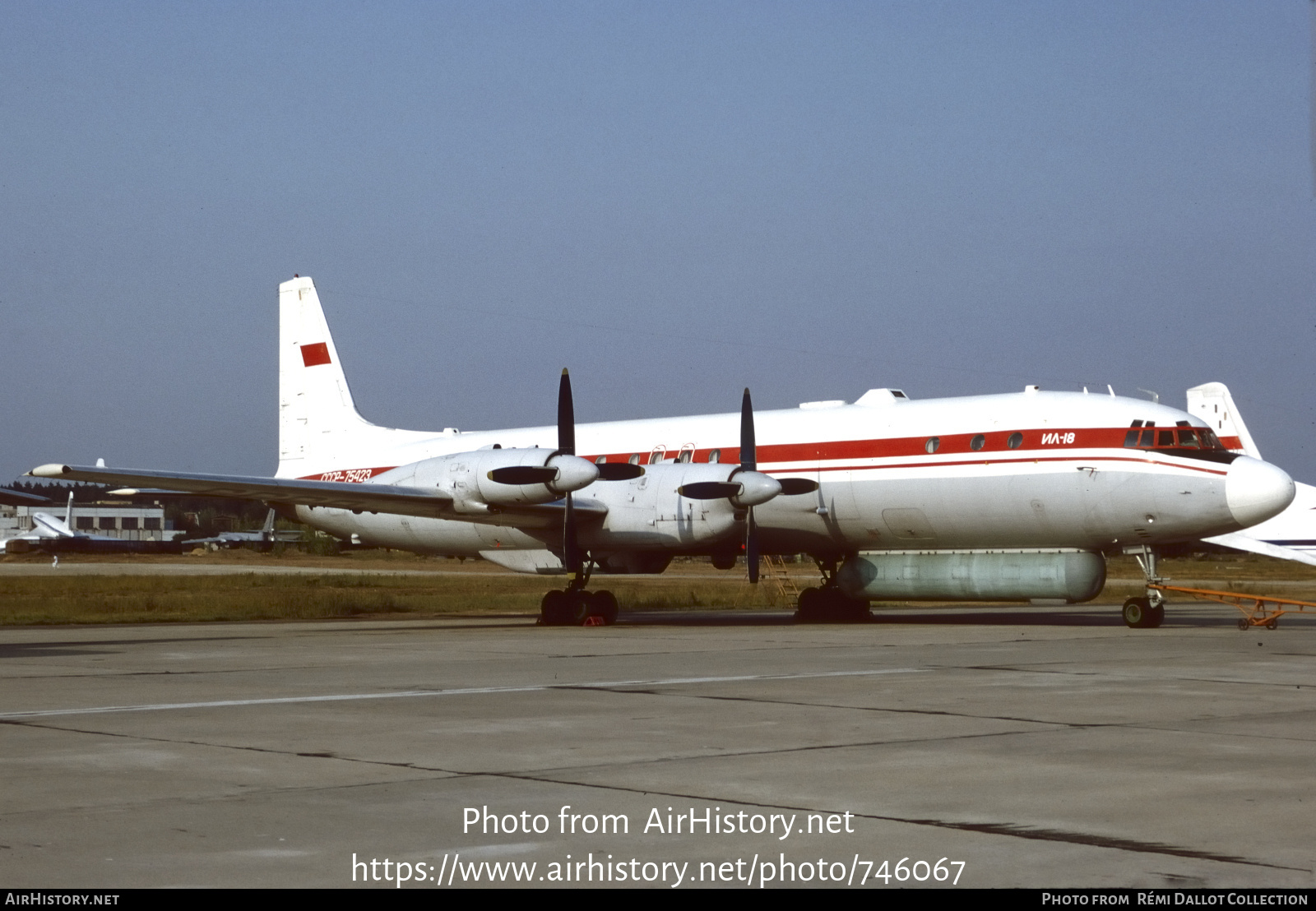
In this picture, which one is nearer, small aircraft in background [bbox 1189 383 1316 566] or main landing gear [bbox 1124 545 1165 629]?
main landing gear [bbox 1124 545 1165 629]

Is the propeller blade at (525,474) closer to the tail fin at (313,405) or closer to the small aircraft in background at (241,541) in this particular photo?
the tail fin at (313,405)

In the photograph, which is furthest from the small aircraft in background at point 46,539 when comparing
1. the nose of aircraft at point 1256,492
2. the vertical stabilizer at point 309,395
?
the nose of aircraft at point 1256,492

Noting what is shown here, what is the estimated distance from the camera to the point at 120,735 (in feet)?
34.6

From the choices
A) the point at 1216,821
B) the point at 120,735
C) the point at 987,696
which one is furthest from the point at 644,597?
the point at 1216,821

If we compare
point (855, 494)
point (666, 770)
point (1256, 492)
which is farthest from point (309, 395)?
point (666, 770)

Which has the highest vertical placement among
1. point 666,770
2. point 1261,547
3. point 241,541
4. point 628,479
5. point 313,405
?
point 313,405

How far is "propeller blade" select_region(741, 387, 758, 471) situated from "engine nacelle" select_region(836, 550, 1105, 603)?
119 inches

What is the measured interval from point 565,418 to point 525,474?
4.86 feet

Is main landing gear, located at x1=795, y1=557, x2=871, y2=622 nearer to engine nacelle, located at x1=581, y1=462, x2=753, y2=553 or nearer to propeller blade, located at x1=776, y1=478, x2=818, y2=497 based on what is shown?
propeller blade, located at x1=776, y1=478, x2=818, y2=497

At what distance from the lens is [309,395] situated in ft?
110

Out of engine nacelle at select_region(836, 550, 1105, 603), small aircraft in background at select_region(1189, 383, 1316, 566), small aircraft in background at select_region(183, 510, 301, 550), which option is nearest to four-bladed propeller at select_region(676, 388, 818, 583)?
engine nacelle at select_region(836, 550, 1105, 603)

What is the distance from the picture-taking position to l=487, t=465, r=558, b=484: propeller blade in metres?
24.7

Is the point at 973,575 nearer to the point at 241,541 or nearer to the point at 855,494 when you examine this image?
the point at 855,494
